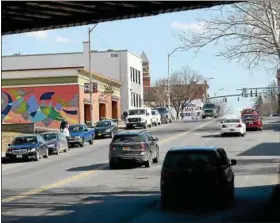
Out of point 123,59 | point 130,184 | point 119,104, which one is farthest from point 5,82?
point 130,184

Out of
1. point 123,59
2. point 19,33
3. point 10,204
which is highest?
point 123,59

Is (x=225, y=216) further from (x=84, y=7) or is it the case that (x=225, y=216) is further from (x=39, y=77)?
(x=39, y=77)

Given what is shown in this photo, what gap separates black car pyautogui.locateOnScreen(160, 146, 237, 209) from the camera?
1529 cm

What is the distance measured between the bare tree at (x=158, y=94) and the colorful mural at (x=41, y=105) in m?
53.4

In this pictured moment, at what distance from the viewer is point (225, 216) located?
551 inches

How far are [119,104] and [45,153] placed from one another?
4651 centimetres

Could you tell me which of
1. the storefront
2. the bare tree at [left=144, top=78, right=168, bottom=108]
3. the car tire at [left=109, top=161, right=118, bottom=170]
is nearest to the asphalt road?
the car tire at [left=109, top=161, right=118, bottom=170]

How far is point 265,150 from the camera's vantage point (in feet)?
116

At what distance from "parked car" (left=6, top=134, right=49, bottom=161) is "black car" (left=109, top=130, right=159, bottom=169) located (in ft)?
25.7

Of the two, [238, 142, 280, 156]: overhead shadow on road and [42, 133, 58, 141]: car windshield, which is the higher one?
[42, 133, 58, 141]: car windshield

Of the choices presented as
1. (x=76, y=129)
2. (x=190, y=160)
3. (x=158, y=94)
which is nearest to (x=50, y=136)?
(x=76, y=129)

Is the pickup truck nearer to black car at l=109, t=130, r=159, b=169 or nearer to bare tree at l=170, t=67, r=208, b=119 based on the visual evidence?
black car at l=109, t=130, r=159, b=169

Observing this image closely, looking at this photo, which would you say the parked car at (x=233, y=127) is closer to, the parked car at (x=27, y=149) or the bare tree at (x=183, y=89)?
the parked car at (x=27, y=149)

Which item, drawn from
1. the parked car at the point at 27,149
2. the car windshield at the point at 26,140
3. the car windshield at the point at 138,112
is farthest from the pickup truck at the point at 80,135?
the car windshield at the point at 138,112
